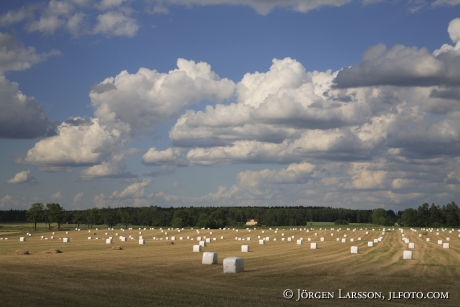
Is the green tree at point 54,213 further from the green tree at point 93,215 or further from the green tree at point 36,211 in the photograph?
the green tree at point 93,215

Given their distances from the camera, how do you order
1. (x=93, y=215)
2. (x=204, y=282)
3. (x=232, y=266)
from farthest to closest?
1. (x=93, y=215)
2. (x=232, y=266)
3. (x=204, y=282)

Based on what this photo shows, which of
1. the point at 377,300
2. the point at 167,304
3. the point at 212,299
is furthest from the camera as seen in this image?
the point at 377,300

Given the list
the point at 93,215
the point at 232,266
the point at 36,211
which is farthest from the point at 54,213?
the point at 232,266

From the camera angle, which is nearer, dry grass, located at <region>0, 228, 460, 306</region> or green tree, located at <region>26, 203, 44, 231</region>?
dry grass, located at <region>0, 228, 460, 306</region>

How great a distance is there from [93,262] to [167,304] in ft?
60.0

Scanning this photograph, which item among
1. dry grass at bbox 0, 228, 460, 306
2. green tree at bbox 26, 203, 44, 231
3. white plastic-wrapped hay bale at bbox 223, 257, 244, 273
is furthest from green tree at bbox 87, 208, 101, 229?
white plastic-wrapped hay bale at bbox 223, 257, 244, 273

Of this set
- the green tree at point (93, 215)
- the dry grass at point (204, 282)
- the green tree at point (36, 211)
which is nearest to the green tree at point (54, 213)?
the green tree at point (36, 211)

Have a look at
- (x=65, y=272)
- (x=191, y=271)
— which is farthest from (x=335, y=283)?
(x=65, y=272)

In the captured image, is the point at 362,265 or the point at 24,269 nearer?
the point at 24,269

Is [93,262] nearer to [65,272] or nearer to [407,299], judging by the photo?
[65,272]

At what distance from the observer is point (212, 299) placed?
23.1m

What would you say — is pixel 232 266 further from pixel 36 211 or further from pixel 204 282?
pixel 36 211

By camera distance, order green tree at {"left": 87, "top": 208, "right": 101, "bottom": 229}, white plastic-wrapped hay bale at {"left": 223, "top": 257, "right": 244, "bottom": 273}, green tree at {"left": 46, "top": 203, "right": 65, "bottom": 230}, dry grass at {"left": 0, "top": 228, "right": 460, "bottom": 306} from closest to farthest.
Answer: dry grass at {"left": 0, "top": 228, "right": 460, "bottom": 306} → white plastic-wrapped hay bale at {"left": 223, "top": 257, "right": 244, "bottom": 273} → green tree at {"left": 46, "top": 203, "right": 65, "bottom": 230} → green tree at {"left": 87, "top": 208, "right": 101, "bottom": 229}

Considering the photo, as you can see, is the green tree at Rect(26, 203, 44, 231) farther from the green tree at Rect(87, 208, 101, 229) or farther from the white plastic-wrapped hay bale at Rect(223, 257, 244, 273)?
the white plastic-wrapped hay bale at Rect(223, 257, 244, 273)
